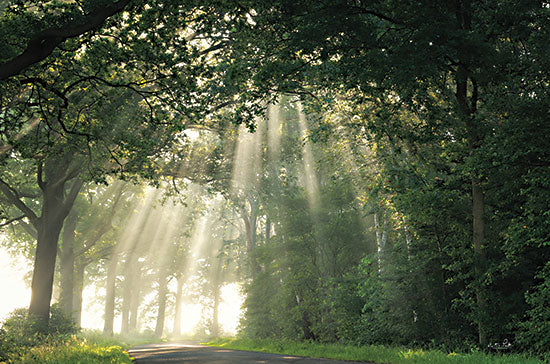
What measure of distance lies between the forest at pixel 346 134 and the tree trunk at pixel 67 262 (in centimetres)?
885

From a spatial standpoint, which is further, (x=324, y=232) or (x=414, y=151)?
(x=324, y=232)

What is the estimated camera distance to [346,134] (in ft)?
56.4

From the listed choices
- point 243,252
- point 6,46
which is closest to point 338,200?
point 6,46

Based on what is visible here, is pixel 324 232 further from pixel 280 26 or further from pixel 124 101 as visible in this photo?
pixel 280 26

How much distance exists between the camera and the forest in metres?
10.4

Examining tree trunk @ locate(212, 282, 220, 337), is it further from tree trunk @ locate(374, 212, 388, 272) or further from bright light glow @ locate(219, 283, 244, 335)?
tree trunk @ locate(374, 212, 388, 272)

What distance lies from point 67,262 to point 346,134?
23.3 metres

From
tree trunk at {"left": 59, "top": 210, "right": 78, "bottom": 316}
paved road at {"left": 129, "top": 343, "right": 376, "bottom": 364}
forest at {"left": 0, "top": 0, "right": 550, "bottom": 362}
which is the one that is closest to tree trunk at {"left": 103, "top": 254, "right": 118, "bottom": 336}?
tree trunk at {"left": 59, "top": 210, "right": 78, "bottom": 316}

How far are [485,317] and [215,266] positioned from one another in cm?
4108

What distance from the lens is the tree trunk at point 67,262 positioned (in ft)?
102

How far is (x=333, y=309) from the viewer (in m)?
18.9

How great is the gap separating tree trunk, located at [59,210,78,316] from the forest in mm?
8846

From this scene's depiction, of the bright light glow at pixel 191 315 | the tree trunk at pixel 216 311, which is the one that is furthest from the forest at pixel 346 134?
the bright light glow at pixel 191 315

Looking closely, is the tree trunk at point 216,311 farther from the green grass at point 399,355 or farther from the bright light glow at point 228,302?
the green grass at point 399,355
